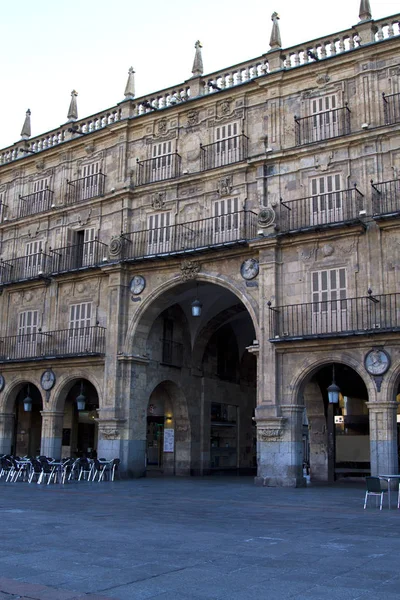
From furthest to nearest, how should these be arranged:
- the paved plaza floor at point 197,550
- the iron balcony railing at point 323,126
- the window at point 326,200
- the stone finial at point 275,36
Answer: the stone finial at point 275,36 → the iron balcony railing at point 323,126 → the window at point 326,200 → the paved plaza floor at point 197,550

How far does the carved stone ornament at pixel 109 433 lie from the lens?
25469 mm

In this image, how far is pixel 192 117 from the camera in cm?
2672

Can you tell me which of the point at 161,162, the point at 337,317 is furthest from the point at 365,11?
the point at 337,317

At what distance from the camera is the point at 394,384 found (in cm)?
2012

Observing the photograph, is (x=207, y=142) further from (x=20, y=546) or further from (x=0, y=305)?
(x=20, y=546)

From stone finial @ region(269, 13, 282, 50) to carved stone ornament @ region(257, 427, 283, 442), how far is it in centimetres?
1413

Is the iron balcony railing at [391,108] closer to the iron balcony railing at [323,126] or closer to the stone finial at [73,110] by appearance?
the iron balcony railing at [323,126]

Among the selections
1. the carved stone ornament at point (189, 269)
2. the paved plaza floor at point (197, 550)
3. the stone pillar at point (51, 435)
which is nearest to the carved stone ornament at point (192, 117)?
the carved stone ornament at point (189, 269)

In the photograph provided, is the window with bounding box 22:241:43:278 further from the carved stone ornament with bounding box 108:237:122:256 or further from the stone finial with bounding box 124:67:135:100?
the stone finial with bounding box 124:67:135:100

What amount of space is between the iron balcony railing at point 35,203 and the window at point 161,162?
6.02 metres

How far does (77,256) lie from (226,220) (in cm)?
785

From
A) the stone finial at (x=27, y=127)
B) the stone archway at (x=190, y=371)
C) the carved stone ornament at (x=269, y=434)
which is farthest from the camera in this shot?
the stone finial at (x=27, y=127)

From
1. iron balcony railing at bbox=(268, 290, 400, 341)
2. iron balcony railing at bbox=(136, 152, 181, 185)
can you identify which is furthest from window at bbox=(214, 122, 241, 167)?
iron balcony railing at bbox=(268, 290, 400, 341)

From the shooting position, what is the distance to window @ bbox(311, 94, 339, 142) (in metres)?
23.2
